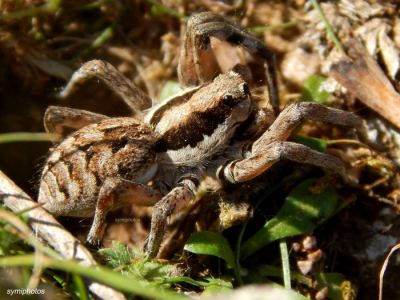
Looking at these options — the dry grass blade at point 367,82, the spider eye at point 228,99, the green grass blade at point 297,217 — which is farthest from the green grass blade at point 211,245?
the dry grass blade at point 367,82

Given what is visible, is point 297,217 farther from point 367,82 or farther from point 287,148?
point 367,82

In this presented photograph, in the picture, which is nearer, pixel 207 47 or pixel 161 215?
pixel 161 215

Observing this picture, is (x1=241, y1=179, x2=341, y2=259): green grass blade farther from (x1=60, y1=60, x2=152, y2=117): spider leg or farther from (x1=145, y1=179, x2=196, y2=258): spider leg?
(x1=60, y1=60, x2=152, y2=117): spider leg

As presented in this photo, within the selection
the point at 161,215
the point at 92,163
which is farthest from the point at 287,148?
the point at 92,163

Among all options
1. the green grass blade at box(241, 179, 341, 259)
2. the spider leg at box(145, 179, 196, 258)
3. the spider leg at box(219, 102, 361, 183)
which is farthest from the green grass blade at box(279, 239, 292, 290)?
the spider leg at box(145, 179, 196, 258)

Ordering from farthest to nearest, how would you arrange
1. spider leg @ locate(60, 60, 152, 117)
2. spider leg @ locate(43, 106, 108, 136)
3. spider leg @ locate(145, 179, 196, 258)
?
spider leg @ locate(60, 60, 152, 117)
spider leg @ locate(43, 106, 108, 136)
spider leg @ locate(145, 179, 196, 258)

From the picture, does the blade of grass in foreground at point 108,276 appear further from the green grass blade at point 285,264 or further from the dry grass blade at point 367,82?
the dry grass blade at point 367,82

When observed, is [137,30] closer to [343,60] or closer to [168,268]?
[343,60]

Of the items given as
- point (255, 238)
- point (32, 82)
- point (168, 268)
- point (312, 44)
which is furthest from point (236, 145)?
point (32, 82)
